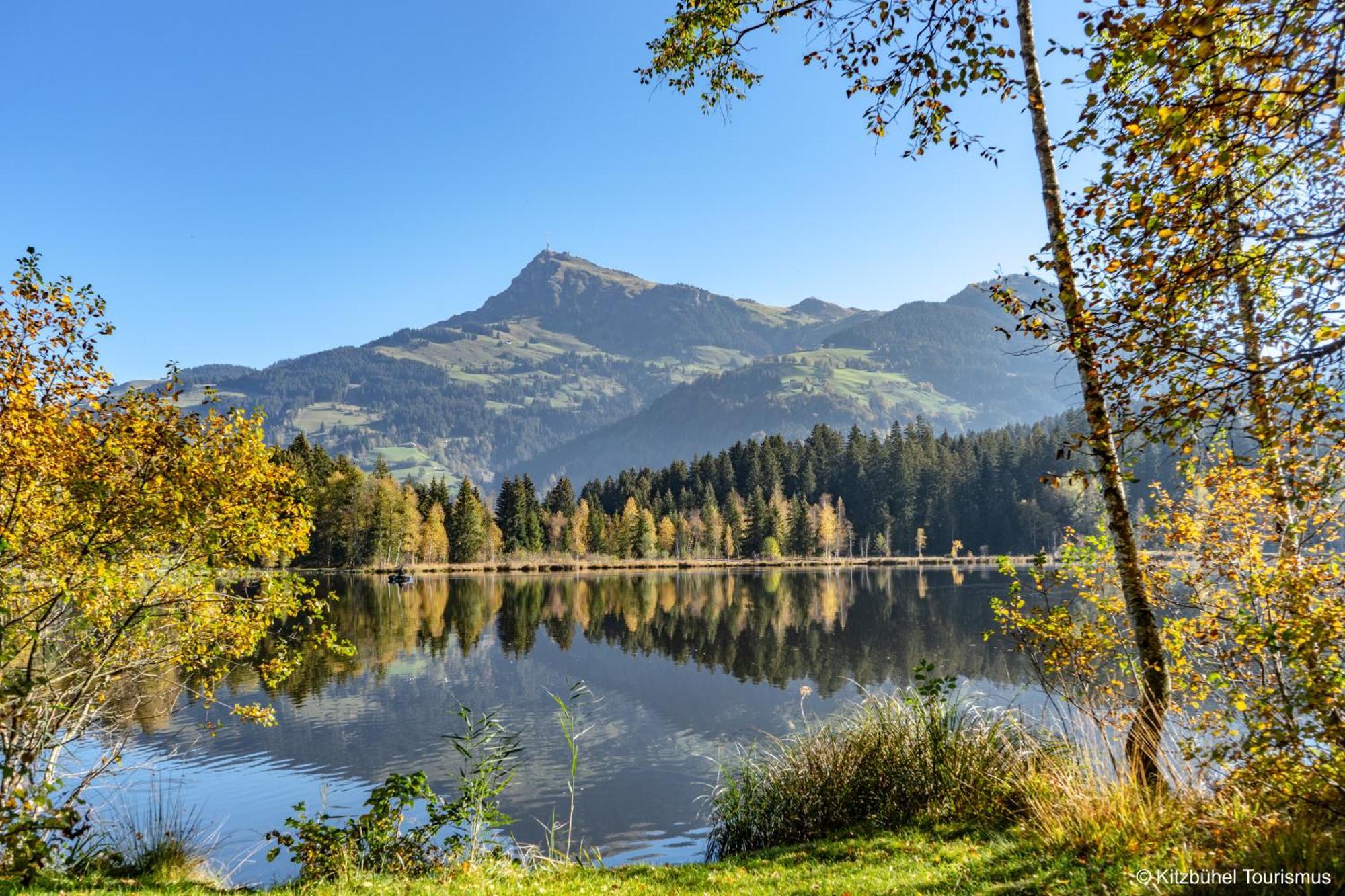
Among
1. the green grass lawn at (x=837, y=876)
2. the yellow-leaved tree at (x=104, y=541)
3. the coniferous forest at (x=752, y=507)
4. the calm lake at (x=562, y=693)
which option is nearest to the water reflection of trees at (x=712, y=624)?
the calm lake at (x=562, y=693)

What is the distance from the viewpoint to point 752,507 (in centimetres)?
12512

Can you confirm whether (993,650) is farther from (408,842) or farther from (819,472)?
(819,472)

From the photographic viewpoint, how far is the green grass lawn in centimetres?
667

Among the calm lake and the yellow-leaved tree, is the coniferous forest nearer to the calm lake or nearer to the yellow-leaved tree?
the calm lake

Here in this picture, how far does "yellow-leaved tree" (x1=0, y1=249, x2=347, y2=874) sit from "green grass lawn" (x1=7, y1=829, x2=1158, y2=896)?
2436 millimetres

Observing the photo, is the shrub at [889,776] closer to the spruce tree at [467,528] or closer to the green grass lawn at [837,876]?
the green grass lawn at [837,876]

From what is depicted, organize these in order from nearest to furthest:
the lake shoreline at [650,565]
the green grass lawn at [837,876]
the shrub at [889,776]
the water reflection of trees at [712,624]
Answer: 1. the green grass lawn at [837,876]
2. the shrub at [889,776]
3. the water reflection of trees at [712,624]
4. the lake shoreline at [650,565]

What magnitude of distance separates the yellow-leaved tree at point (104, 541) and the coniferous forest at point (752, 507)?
295ft

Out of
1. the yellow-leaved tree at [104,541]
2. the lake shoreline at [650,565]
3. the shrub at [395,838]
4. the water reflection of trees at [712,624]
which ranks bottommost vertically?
the lake shoreline at [650,565]

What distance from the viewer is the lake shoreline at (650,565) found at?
102 metres

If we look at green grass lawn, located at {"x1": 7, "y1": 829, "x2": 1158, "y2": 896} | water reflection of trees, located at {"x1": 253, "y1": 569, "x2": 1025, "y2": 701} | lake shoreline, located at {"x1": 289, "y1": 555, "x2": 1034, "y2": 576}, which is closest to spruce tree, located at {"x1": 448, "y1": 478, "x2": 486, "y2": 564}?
lake shoreline, located at {"x1": 289, "y1": 555, "x2": 1034, "y2": 576}

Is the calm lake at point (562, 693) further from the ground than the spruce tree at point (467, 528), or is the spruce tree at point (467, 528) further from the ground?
the spruce tree at point (467, 528)

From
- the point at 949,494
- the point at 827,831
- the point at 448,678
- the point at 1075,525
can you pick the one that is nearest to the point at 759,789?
the point at 827,831

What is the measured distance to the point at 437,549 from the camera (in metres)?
108
